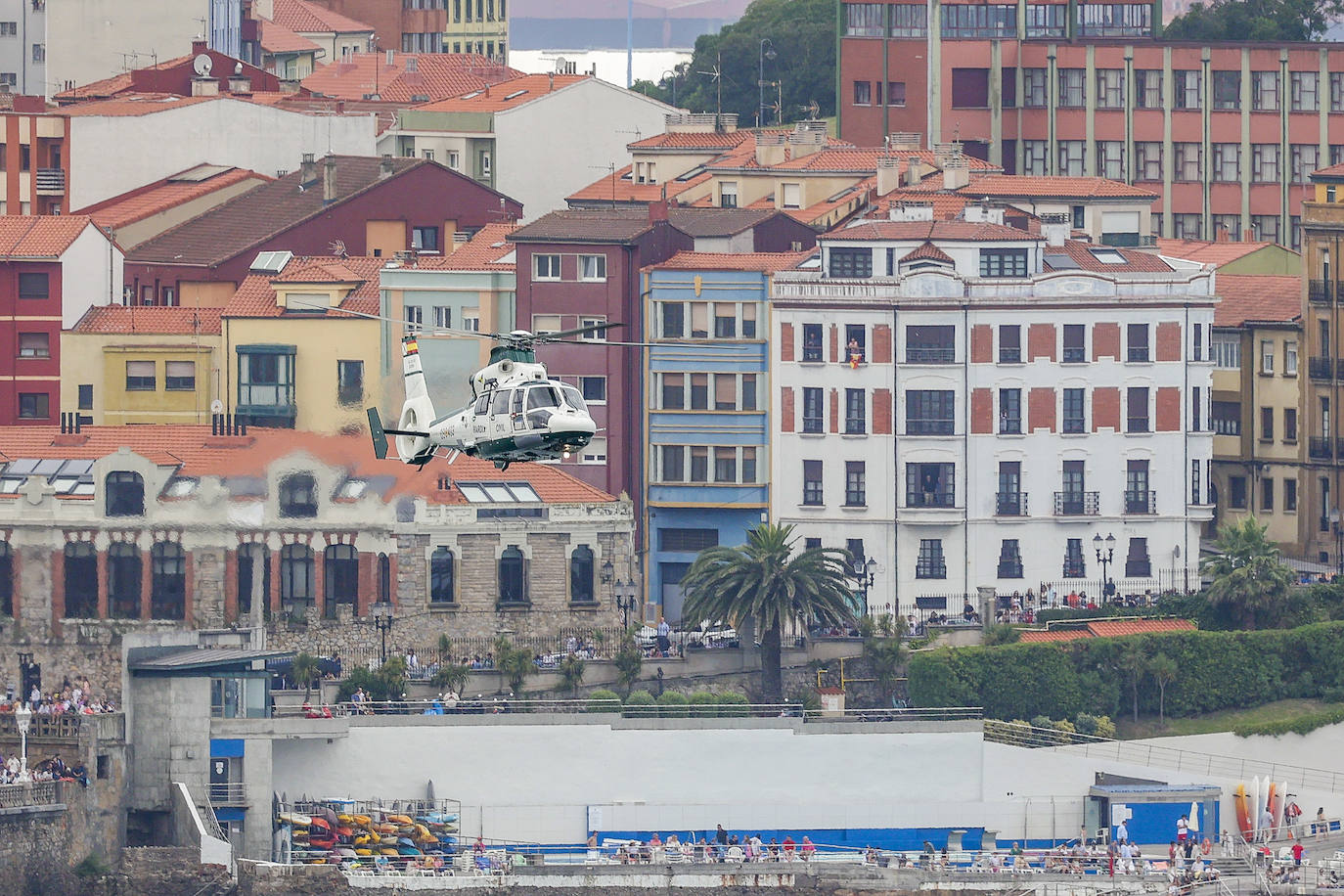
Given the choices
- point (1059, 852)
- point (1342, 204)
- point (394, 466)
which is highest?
point (1342, 204)

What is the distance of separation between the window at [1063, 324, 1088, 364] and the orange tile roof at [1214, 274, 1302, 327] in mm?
10478

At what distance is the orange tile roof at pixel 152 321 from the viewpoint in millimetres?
154500

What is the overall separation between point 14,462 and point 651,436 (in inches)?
853

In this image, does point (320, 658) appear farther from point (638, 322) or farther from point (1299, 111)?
point (1299, 111)

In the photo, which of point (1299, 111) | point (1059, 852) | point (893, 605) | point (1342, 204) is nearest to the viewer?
point (1059, 852)

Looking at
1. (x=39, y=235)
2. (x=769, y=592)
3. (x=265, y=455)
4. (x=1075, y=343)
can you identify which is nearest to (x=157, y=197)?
(x=39, y=235)

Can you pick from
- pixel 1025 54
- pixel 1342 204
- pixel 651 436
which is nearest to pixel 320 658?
pixel 651 436

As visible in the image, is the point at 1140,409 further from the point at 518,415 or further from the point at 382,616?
the point at 518,415

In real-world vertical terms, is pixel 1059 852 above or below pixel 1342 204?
below

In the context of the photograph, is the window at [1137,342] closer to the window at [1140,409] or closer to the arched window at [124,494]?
Answer: the window at [1140,409]

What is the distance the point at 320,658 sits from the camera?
137500mm

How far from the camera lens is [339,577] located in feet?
462

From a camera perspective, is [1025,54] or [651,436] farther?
[1025,54]

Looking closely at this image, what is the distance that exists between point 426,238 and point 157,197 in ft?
38.7
